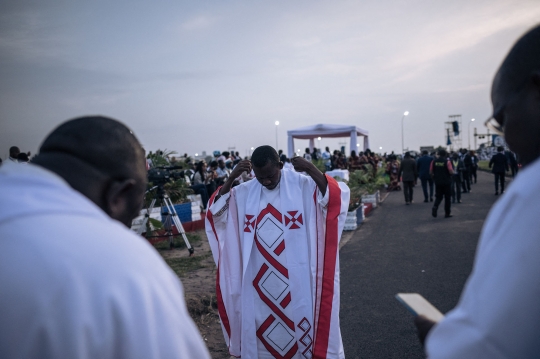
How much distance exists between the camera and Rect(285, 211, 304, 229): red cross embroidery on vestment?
3354 millimetres

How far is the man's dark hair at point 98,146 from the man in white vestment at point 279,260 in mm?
2197

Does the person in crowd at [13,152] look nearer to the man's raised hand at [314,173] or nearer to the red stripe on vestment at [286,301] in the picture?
the man's raised hand at [314,173]

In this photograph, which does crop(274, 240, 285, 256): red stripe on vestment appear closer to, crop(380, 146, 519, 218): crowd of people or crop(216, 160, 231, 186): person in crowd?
crop(380, 146, 519, 218): crowd of people

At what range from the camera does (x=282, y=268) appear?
3.29 metres

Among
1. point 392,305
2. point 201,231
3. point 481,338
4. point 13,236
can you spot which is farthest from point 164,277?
point 201,231

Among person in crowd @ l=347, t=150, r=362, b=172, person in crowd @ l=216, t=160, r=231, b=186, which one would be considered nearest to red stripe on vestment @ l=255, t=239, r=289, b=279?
person in crowd @ l=216, t=160, r=231, b=186

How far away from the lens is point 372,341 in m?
4.48

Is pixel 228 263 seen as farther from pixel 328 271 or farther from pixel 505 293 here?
pixel 505 293

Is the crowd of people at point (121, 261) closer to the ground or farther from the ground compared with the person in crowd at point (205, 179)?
farther from the ground

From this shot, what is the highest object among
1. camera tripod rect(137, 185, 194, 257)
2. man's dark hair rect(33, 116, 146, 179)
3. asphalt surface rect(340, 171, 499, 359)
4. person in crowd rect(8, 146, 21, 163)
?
person in crowd rect(8, 146, 21, 163)

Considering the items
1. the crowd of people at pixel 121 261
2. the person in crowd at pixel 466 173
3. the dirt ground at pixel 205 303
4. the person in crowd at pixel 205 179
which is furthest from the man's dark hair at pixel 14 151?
the person in crowd at pixel 466 173

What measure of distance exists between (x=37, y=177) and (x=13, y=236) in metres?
0.17

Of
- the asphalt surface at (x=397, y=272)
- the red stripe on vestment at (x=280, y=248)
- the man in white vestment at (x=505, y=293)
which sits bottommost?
the asphalt surface at (x=397, y=272)

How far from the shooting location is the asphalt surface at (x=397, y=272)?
4.56 m
